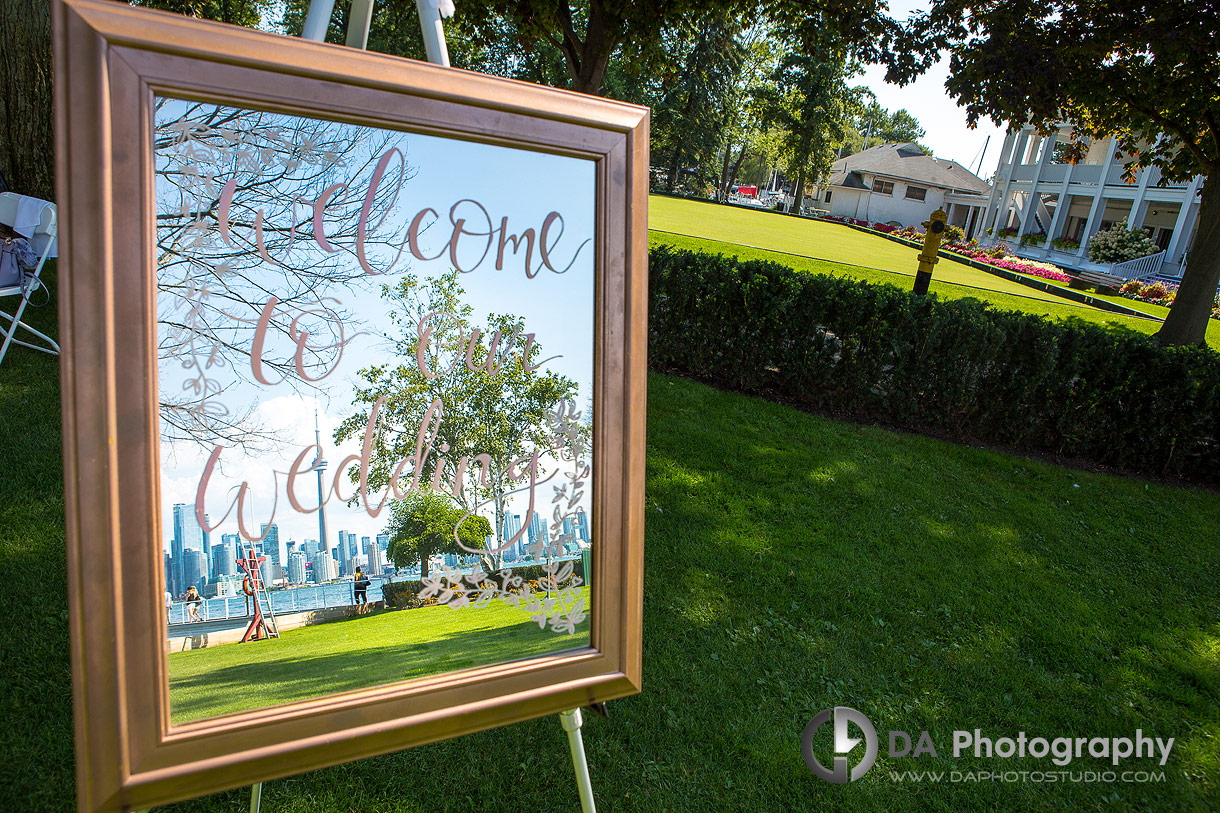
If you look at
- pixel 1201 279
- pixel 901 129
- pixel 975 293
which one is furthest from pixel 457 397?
pixel 901 129

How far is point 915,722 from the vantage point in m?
3.01

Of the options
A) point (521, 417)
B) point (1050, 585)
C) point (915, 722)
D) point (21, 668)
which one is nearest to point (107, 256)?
point (521, 417)

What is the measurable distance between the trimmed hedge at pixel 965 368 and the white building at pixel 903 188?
185ft

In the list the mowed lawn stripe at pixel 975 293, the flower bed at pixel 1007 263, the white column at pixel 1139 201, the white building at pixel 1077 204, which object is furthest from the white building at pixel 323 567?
the white column at pixel 1139 201

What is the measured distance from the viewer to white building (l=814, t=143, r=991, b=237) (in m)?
58.1

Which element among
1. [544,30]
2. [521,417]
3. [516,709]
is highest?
[544,30]

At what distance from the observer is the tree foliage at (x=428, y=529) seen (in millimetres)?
1442

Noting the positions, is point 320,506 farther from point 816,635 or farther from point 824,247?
point 824,247

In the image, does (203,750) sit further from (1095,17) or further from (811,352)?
(1095,17)

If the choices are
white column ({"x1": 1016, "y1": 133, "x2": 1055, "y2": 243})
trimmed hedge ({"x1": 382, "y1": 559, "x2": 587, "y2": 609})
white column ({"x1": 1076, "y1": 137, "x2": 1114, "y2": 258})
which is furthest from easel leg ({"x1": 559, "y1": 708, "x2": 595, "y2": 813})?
white column ({"x1": 1016, "y1": 133, "x2": 1055, "y2": 243})

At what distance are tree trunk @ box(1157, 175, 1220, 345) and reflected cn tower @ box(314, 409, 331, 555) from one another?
9376 mm

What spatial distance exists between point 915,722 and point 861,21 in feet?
23.6

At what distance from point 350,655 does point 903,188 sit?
68.2 metres

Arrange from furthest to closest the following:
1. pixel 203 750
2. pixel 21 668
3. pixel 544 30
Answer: pixel 544 30
pixel 21 668
pixel 203 750
